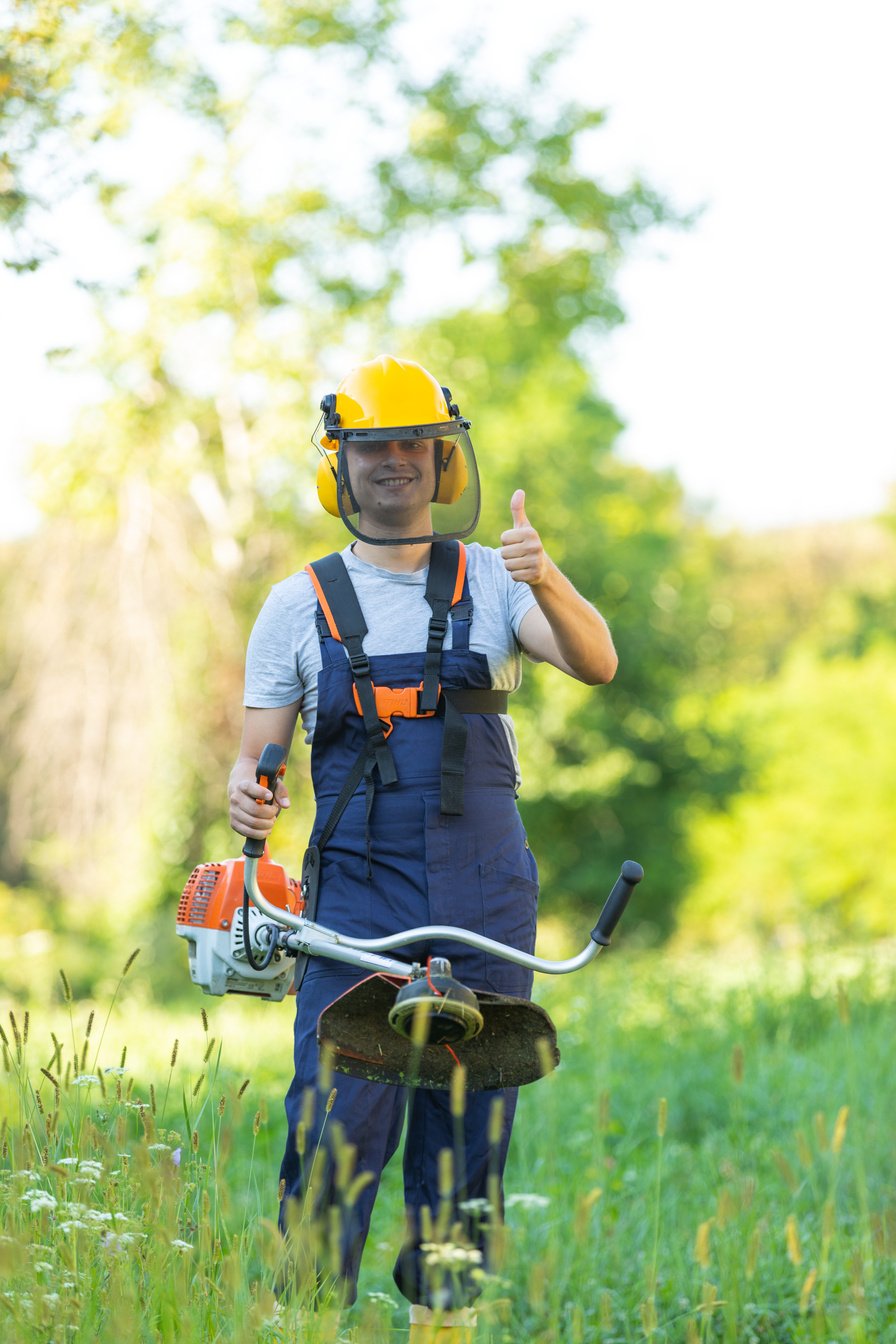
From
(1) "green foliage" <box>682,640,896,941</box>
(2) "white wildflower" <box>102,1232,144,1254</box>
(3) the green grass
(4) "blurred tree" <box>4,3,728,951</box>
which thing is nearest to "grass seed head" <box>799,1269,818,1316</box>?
(3) the green grass

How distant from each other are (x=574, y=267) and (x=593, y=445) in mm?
6486

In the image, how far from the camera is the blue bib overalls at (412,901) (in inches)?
129

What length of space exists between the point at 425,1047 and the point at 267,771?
676 millimetres

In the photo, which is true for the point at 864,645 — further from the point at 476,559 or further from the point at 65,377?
the point at 476,559

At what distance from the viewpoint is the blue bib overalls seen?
129 inches

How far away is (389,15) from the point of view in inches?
714

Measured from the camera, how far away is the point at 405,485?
3531 mm

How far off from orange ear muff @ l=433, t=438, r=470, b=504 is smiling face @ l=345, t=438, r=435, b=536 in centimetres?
3

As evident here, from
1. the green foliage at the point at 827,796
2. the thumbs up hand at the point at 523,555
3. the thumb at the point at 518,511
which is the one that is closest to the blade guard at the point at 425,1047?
the thumbs up hand at the point at 523,555

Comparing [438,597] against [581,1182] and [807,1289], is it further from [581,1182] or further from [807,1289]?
[581,1182]

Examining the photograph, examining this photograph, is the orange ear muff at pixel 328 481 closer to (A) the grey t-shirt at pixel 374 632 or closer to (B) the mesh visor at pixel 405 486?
(B) the mesh visor at pixel 405 486

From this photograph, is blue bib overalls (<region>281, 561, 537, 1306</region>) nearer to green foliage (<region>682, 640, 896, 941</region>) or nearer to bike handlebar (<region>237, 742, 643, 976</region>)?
bike handlebar (<region>237, 742, 643, 976</region>)

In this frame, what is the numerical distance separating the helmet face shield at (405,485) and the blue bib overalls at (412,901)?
0.91ft

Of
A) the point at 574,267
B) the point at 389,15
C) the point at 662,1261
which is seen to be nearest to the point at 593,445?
the point at 574,267
